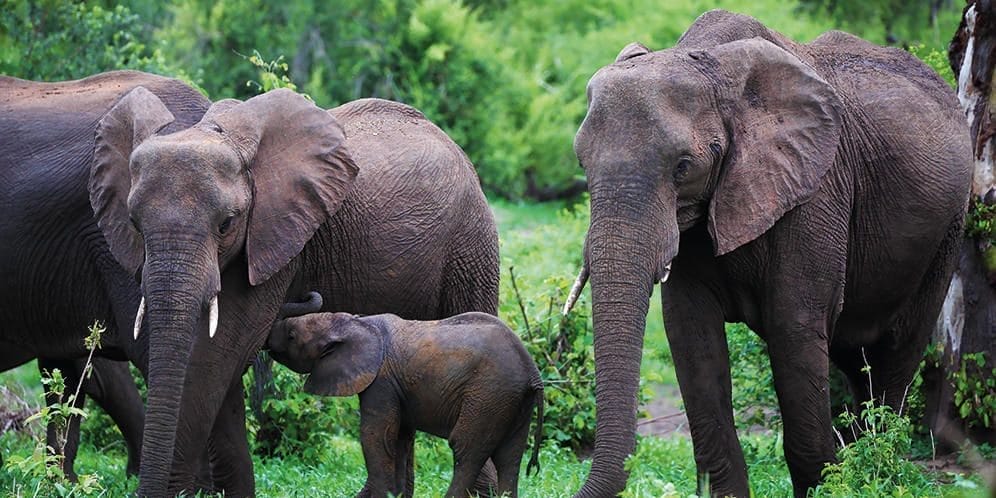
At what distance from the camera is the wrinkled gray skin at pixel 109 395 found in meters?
9.00

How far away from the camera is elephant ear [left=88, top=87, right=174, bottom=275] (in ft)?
23.5

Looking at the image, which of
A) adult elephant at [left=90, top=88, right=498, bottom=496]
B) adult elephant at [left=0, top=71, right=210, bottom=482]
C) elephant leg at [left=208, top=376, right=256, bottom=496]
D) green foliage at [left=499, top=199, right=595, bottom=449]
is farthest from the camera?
green foliage at [left=499, top=199, right=595, bottom=449]

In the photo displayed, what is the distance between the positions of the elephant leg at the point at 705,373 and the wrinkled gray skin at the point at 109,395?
11.1ft

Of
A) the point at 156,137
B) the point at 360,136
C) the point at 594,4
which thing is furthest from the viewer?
the point at 594,4

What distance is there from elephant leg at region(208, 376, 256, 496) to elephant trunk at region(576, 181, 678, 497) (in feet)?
7.09

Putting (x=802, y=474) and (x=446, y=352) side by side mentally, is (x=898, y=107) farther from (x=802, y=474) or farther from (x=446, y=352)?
(x=446, y=352)

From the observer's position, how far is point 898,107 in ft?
25.5

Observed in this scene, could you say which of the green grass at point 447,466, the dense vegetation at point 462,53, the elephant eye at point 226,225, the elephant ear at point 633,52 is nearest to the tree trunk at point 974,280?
the green grass at point 447,466

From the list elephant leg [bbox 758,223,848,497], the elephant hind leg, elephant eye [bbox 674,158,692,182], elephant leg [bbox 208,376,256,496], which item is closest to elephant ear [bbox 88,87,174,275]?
elephant leg [bbox 208,376,256,496]

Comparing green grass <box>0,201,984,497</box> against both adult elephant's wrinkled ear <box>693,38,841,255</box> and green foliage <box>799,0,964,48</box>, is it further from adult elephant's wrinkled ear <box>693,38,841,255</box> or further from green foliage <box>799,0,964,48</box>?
green foliage <box>799,0,964,48</box>

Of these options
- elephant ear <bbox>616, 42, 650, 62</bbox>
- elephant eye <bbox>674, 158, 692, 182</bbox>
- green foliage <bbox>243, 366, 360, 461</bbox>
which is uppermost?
elephant ear <bbox>616, 42, 650, 62</bbox>

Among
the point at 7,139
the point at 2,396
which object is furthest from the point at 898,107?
the point at 2,396

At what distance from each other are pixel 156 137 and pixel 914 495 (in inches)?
151

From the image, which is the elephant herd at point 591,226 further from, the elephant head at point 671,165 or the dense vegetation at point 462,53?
the dense vegetation at point 462,53
